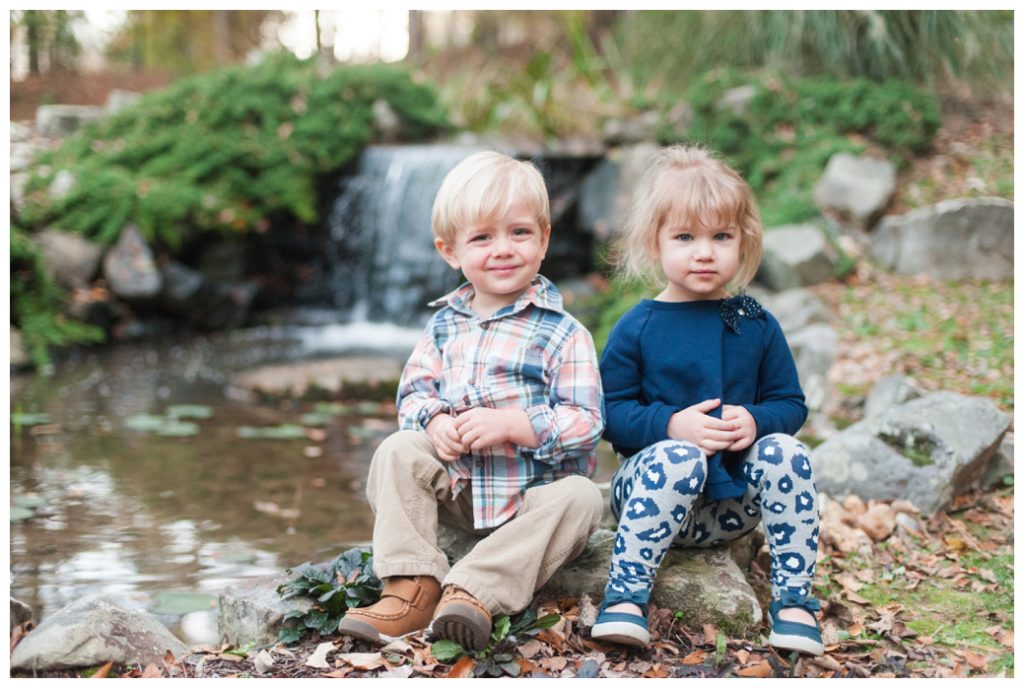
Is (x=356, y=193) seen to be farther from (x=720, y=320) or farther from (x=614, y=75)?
(x=720, y=320)

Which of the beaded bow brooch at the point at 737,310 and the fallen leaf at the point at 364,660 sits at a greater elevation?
the beaded bow brooch at the point at 737,310

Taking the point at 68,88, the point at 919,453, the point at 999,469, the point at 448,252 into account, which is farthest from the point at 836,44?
the point at 68,88

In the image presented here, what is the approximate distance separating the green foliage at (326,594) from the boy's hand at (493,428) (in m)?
0.51

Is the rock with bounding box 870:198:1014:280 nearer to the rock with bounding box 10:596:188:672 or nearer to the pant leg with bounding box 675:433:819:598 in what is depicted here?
the pant leg with bounding box 675:433:819:598

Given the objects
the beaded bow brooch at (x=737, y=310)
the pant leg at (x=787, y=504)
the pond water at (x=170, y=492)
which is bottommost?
the pond water at (x=170, y=492)

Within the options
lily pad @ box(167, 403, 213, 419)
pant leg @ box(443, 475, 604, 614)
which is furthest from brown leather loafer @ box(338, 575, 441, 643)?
lily pad @ box(167, 403, 213, 419)

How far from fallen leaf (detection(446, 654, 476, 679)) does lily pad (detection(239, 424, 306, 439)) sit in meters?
3.19

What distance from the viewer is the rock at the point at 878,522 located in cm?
322

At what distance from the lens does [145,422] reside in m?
5.42

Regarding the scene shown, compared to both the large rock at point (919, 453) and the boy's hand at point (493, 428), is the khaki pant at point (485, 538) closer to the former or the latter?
the boy's hand at point (493, 428)

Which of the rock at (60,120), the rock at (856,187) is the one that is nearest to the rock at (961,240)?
the rock at (856,187)

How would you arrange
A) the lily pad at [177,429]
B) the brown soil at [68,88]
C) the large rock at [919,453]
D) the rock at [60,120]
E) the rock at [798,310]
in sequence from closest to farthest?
the large rock at [919,453] → the lily pad at [177,429] → the rock at [798,310] → the rock at [60,120] → the brown soil at [68,88]

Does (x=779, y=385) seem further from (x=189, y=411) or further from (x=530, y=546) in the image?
(x=189, y=411)
